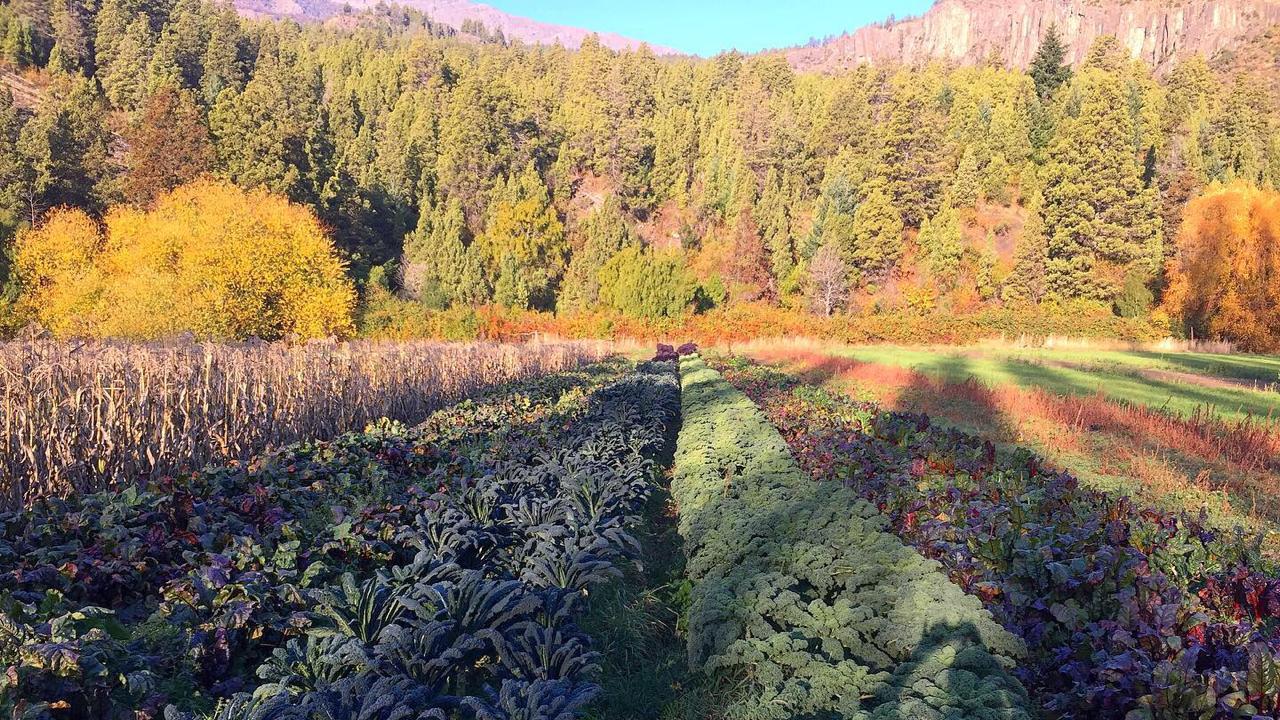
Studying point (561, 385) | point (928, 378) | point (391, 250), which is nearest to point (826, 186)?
point (391, 250)

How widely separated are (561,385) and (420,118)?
7029cm

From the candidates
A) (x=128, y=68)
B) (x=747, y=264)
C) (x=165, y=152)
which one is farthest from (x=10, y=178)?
(x=747, y=264)

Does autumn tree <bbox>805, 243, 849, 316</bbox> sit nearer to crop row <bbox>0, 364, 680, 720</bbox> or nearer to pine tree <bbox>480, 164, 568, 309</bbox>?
pine tree <bbox>480, 164, 568, 309</bbox>

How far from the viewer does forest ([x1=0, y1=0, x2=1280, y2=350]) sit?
132 feet

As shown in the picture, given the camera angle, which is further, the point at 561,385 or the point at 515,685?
the point at 561,385

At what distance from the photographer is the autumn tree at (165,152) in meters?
48.8

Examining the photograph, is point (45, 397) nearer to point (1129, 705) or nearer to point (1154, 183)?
point (1129, 705)

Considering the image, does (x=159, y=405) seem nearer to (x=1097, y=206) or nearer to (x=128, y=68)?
(x=1097, y=206)

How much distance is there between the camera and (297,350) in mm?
12781

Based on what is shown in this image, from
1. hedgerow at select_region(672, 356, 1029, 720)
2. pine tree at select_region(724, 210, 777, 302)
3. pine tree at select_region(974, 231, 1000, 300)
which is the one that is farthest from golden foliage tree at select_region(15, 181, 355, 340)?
pine tree at select_region(974, 231, 1000, 300)

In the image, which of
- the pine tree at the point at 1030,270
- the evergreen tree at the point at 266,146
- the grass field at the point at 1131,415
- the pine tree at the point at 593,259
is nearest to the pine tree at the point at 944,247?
the pine tree at the point at 1030,270

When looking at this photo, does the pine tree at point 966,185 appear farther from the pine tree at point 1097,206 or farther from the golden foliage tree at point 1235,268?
the golden foliage tree at point 1235,268

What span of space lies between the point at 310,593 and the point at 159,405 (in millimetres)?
6211

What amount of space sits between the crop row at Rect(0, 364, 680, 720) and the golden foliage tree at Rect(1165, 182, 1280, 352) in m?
47.8
